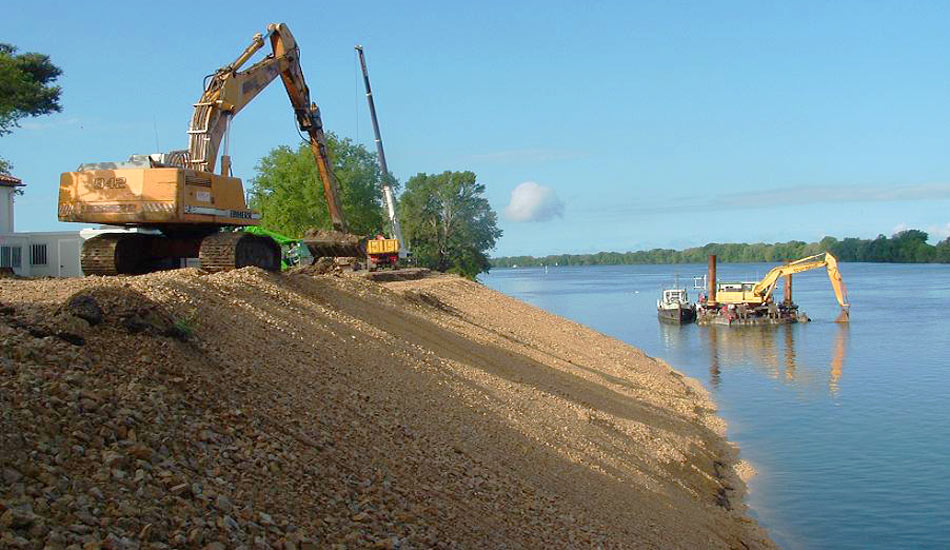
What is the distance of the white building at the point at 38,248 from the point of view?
32.5m

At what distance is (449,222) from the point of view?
92.1 m

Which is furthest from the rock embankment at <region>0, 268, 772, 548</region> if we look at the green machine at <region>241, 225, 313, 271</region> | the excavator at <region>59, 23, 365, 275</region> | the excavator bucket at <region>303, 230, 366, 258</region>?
the green machine at <region>241, 225, 313, 271</region>

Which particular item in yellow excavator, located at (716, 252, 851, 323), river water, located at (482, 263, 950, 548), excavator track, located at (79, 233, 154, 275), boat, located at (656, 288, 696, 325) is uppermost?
excavator track, located at (79, 233, 154, 275)

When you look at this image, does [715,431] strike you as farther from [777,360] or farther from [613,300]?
[613,300]

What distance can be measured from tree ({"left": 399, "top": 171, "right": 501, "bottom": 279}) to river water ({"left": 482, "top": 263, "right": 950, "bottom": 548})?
91.2ft

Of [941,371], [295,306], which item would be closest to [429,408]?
[295,306]

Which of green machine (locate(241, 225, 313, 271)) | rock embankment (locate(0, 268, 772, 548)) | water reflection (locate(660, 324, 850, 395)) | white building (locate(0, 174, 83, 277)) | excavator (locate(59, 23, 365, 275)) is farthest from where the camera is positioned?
water reflection (locate(660, 324, 850, 395))

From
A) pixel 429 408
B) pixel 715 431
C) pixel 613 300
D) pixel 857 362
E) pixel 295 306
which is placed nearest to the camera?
pixel 429 408

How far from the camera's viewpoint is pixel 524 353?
24547 mm

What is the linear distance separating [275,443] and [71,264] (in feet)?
92.3

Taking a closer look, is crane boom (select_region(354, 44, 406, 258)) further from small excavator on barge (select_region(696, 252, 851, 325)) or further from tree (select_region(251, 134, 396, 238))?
small excavator on barge (select_region(696, 252, 851, 325))

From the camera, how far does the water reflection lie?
37.0m

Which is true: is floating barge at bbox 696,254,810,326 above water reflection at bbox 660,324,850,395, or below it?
above

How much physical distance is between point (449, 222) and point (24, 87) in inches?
2296
